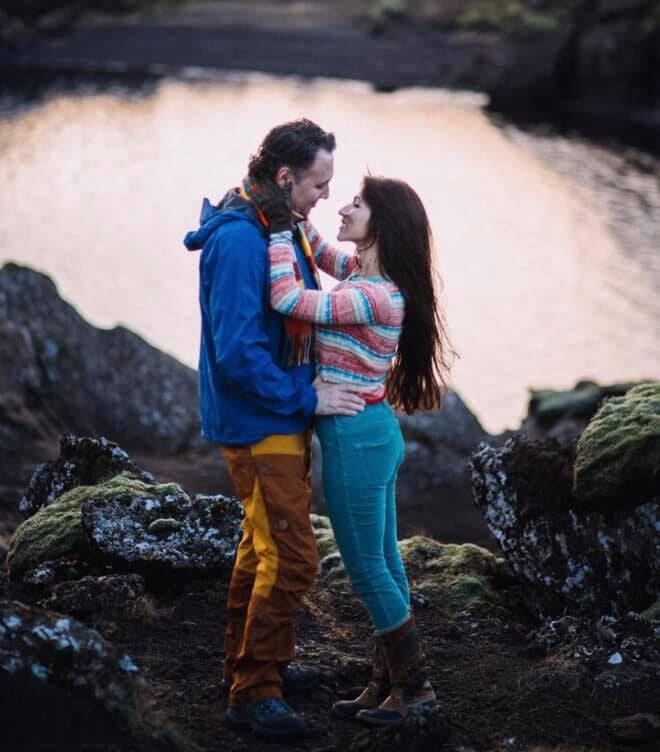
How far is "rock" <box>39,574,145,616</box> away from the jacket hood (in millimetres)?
2363

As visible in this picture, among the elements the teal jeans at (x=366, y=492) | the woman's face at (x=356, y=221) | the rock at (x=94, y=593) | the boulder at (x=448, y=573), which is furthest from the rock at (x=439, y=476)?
the woman's face at (x=356, y=221)

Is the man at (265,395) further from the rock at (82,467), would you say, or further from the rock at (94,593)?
the rock at (82,467)

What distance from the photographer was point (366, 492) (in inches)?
235

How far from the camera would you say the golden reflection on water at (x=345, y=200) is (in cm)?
2609

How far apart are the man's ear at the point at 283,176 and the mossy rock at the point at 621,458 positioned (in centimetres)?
315

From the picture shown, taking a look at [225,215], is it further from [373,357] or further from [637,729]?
[637,729]

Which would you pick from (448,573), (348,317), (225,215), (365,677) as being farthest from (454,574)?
(225,215)

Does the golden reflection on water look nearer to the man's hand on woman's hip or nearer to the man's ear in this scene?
the man's hand on woman's hip

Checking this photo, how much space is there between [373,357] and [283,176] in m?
0.91

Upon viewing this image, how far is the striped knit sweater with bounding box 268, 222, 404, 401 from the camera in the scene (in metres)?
5.80

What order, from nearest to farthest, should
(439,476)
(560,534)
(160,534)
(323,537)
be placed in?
(160,534) < (560,534) < (323,537) < (439,476)

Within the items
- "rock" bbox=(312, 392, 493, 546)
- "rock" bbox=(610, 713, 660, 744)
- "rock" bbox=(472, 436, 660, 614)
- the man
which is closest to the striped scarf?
the man

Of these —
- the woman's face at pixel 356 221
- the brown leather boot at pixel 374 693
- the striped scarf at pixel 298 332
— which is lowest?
the brown leather boot at pixel 374 693

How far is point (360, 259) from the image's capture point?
242 inches
